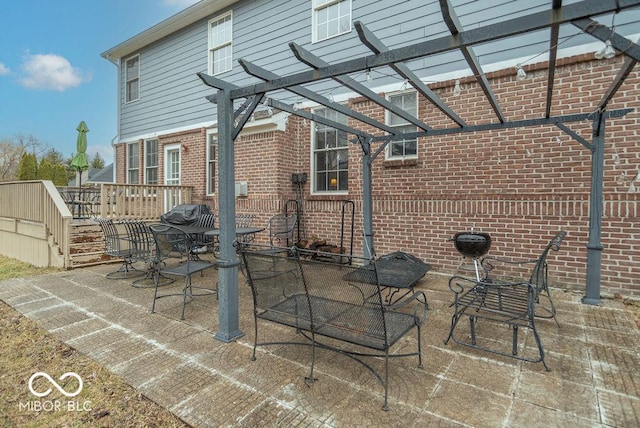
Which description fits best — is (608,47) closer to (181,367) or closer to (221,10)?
(181,367)

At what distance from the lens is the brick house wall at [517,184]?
4.32 metres

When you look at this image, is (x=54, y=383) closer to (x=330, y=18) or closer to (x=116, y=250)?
(x=116, y=250)

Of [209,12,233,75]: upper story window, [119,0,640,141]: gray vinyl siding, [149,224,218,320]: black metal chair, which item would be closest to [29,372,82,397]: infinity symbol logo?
[149,224,218,320]: black metal chair

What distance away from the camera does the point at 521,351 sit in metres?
2.80

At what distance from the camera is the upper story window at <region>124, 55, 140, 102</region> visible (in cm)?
1073

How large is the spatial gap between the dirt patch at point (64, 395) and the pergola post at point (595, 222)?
448cm

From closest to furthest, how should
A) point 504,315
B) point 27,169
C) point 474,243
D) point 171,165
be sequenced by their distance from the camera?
point 504,315 → point 474,243 → point 171,165 → point 27,169

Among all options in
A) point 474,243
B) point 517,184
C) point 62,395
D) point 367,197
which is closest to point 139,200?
point 367,197

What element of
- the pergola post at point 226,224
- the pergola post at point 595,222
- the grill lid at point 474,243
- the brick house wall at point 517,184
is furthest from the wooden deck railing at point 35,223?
the pergola post at point 595,222

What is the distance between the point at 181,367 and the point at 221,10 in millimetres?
8681

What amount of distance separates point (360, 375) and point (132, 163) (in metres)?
11.0

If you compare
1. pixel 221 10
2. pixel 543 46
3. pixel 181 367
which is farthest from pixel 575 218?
pixel 221 10

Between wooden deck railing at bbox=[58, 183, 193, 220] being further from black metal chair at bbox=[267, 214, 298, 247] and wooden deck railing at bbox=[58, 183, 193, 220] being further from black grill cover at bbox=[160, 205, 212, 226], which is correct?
black metal chair at bbox=[267, 214, 298, 247]

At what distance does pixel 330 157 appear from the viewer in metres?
7.00
